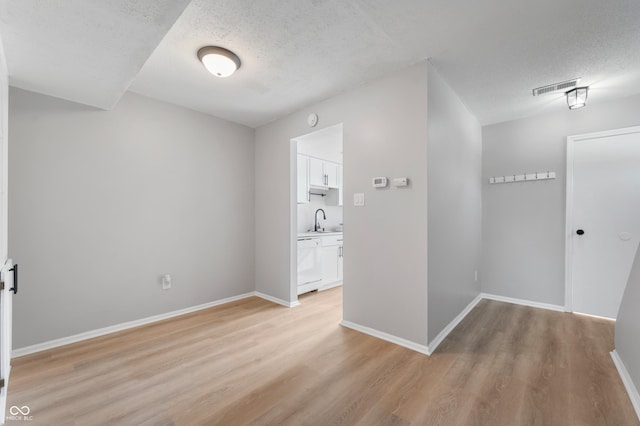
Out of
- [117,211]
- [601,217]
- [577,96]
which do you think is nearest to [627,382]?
[601,217]

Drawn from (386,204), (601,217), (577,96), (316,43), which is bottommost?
(601,217)

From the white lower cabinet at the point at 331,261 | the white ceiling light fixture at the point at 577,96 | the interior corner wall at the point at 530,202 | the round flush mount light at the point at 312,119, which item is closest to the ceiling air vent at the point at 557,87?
the white ceiling light fixture at the point at 577,96

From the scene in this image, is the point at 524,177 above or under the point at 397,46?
under

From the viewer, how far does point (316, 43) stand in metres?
2.10

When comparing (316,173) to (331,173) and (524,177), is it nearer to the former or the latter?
(331,173)

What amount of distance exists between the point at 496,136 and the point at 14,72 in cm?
526

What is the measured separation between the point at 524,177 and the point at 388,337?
2.89 meters

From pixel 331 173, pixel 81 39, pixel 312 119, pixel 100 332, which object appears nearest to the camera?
pixel 81 39

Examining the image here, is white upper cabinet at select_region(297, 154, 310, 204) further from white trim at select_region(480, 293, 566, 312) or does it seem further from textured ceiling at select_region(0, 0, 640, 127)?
white trim at select_region(480, 293, 566, 312)

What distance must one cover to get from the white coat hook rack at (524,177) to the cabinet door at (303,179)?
2.80 m

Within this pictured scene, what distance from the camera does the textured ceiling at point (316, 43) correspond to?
1625mm

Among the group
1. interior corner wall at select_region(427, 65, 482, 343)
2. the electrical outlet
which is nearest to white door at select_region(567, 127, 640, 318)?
interior corner wall at select_region(427, 65, 482, 343)

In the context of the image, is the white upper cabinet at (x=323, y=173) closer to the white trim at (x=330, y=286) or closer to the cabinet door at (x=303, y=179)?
the cabinet door at (x=303, y=179)

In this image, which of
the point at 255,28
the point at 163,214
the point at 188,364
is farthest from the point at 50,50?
the point at 188,364
